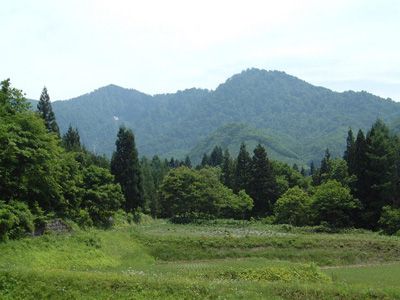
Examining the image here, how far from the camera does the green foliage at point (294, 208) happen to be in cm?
7006

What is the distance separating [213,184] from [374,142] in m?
26.2

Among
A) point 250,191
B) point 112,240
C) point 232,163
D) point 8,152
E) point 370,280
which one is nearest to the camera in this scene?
point 370,280

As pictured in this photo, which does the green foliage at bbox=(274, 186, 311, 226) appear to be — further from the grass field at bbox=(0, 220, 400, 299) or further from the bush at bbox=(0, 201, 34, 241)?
the bush at bbox=(0, 201, 34, 241)

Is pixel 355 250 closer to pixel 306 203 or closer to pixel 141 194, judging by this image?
pixel 306 203

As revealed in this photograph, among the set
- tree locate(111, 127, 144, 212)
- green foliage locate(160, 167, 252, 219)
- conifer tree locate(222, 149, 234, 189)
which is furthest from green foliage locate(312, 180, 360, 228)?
conifer tree locate(222, 149, 234, 189)

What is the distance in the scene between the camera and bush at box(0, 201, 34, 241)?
97.0 ft

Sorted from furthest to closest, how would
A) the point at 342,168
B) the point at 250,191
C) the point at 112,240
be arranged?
the point at 250,191 < the point at 342,168 < the point at 112,240

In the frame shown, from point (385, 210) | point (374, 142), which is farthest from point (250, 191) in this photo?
point (385, 210)

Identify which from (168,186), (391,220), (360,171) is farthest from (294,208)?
(168,186)

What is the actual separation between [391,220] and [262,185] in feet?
111

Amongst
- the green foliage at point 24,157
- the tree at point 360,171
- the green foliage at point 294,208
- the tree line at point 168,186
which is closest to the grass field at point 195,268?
the tree line at point 168,186

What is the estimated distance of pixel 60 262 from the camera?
29.8 m

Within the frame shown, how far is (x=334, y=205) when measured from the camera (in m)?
62.0

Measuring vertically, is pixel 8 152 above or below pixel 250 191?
above
